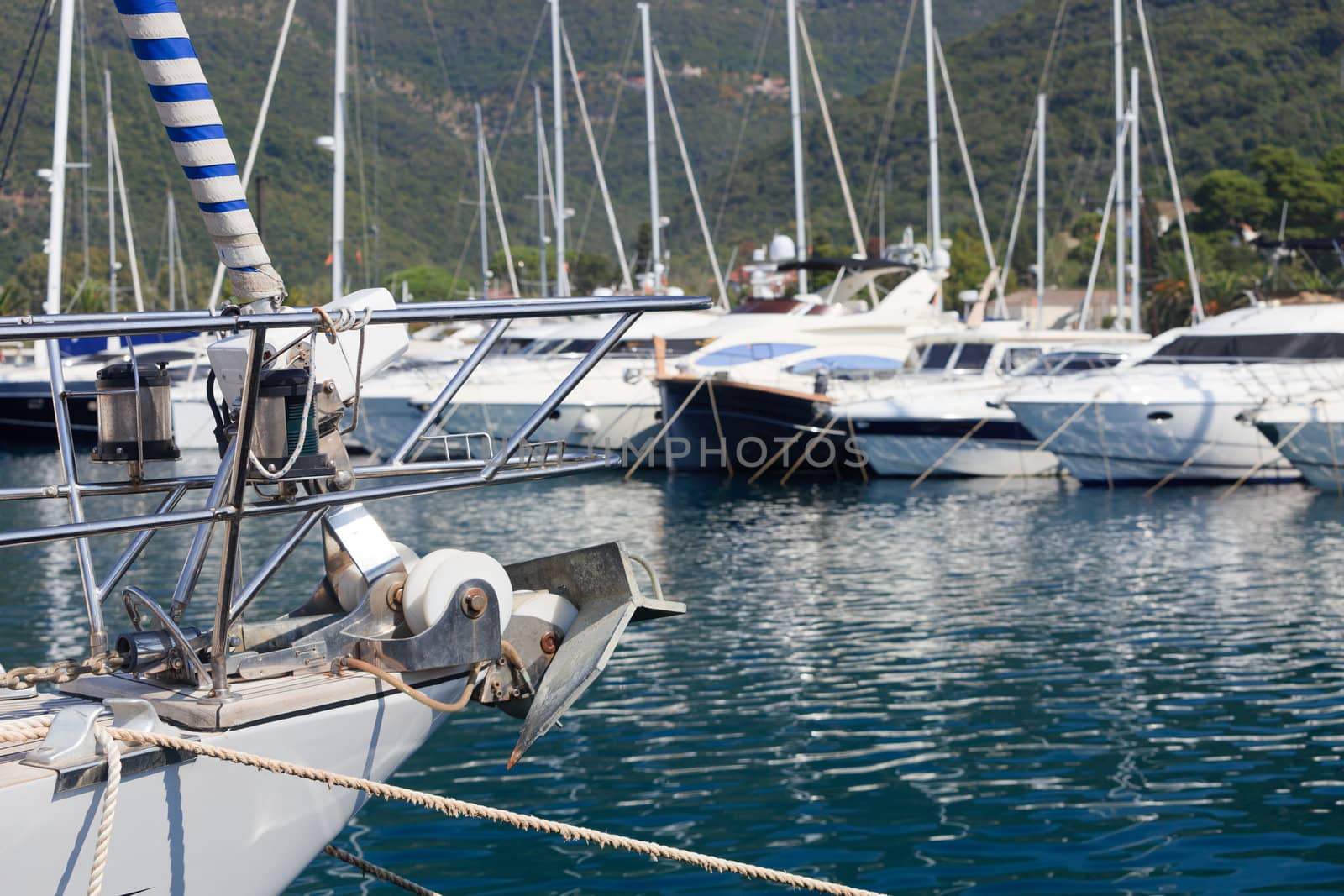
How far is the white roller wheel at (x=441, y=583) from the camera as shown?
504 cm

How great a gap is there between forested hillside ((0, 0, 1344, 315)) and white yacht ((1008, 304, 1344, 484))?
29262 mm

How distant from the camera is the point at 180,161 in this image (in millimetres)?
4691

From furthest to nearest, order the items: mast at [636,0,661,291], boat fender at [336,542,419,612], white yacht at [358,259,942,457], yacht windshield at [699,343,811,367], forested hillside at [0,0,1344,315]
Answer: forested hillside at [0,0,1344,315], mast at [636,0,661,291], yacht windshield at [699,343,811,367], white yacht at [358,259,942,457], boat fender at [336,542,419,612]

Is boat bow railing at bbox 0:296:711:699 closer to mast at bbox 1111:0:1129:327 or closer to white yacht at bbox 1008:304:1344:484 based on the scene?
white yacht at bbox 1008:304:1344:484

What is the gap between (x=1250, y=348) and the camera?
24594 mm

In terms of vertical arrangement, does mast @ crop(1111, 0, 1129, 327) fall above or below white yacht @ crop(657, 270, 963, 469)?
above

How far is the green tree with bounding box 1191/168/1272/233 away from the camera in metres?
67.2

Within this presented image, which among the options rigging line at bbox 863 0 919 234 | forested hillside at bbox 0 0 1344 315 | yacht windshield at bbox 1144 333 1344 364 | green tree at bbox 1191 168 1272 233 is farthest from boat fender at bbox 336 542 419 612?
green tree at bbox 1191 168 1272 233

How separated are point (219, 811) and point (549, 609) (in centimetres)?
143

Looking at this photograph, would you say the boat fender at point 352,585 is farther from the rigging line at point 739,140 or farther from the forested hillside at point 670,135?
the forested hillside at point 670,135

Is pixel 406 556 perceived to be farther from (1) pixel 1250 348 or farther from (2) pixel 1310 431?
(1) pixel 1250 348

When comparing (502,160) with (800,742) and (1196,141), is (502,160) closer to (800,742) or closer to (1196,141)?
(1196,141)

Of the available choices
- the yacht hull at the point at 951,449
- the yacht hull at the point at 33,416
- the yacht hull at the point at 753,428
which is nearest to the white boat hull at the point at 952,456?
the yacht hull at the point at 951,449

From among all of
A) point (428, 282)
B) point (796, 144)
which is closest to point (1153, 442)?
point (796, 144)
